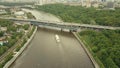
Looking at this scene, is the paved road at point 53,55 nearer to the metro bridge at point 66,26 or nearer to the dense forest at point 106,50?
the dense forest at point 106,50

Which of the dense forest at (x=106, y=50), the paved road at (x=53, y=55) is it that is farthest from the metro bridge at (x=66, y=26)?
the paved road at (x=53, y=55)

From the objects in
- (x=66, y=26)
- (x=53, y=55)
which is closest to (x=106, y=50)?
(x=53, y=55)

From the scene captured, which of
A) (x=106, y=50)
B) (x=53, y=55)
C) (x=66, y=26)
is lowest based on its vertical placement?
(x=53, y=55)

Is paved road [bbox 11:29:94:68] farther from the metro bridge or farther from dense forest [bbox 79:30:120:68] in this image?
the metro bridge

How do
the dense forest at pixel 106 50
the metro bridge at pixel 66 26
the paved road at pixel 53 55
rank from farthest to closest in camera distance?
the metro bridge at pixel 66 26 < the paved road at pixel 53 55 < the dense forest at pixel 106 50

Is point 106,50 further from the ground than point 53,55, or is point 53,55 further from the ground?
point 106,50

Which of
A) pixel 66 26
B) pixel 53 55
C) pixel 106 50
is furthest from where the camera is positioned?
pixel 66 26

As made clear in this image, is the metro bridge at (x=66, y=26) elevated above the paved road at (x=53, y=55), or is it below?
above

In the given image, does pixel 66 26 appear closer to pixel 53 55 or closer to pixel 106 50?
pixel 53 55
